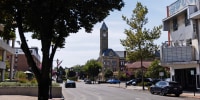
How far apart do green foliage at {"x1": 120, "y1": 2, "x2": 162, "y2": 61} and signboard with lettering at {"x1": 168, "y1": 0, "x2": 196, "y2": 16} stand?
3693 mm

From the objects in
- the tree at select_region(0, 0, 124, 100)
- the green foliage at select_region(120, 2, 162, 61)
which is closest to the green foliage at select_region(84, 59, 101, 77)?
the green foliage at select_region(120, 2, 162, 61)

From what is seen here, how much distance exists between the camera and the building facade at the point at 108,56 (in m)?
152

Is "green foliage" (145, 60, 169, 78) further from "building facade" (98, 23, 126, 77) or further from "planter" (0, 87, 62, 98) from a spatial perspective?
"building facade" (98, 23, 126, 77)

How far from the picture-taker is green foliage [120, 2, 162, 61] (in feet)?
145

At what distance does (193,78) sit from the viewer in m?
36.5

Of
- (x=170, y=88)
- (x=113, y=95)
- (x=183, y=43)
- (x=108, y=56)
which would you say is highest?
(x=108, y=56)

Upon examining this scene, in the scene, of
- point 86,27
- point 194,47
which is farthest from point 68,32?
point 194,47

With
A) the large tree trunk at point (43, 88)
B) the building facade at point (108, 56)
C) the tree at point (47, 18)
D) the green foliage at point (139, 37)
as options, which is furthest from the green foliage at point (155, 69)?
the building facade at point (108, 56)

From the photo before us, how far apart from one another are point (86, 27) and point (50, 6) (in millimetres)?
2136

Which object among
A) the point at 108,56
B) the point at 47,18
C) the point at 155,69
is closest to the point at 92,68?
the point at 155,69

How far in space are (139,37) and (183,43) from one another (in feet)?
25.6

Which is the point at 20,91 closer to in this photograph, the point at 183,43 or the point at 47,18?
the point at 183,43

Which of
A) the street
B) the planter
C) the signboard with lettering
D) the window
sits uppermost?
the signboard with lettering

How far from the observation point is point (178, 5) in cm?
3903
